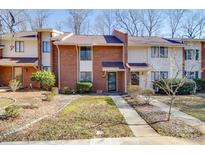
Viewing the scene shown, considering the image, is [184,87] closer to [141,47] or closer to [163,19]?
[141,47]

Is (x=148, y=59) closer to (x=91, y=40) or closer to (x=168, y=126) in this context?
(x=91, y=40)

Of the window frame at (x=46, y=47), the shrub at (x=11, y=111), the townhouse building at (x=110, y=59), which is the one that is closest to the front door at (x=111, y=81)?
the townhouse building at (x=110, y=59)

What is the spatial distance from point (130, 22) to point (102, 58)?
22.1ft

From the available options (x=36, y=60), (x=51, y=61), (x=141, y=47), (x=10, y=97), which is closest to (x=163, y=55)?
(x=141, y=47)

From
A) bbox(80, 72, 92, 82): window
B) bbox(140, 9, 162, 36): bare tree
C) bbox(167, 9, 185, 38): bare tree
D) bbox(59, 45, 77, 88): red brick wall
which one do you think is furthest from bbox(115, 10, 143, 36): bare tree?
bbox(80, 72, 92, 82): window

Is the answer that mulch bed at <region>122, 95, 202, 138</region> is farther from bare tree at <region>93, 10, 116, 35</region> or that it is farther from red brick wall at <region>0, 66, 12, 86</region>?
red brick wall at <region>0, 66, 12, 86</region>

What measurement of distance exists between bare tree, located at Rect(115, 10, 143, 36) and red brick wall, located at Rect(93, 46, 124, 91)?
399cm

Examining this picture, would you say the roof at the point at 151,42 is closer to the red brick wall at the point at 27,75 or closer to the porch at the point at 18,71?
the porch at the point at 18,71

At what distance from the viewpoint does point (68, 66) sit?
2161cm

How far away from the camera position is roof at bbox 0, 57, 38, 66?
2188 cm

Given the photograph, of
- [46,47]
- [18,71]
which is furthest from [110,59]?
[18,71]

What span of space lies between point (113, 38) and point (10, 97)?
11.0 metres
